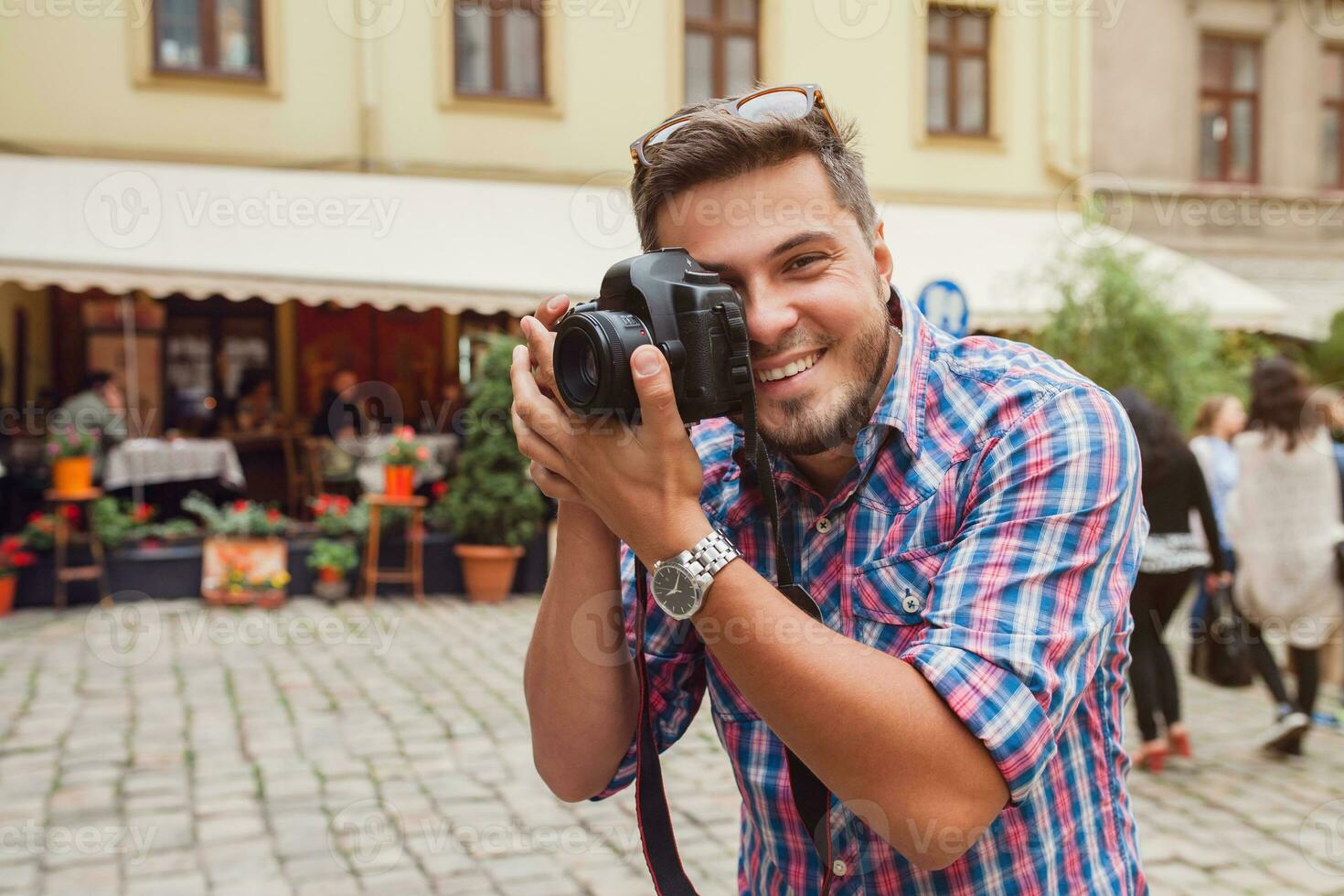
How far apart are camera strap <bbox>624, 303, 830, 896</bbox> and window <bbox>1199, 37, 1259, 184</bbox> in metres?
15.9

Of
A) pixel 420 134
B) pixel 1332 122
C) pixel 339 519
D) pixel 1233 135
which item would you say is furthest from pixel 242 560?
pixel 1332 122

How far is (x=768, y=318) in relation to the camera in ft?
4.34

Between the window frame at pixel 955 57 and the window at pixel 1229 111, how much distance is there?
10.1 feet

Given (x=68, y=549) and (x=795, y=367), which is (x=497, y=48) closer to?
(x=68, y=549)

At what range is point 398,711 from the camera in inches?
230

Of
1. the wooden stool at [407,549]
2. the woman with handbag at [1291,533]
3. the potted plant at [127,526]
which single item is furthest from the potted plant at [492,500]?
the woman with handbag at [1291,533]

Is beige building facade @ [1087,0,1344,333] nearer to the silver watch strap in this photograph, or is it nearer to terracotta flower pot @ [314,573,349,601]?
terracotta flower pot @ [314,573,349,601]

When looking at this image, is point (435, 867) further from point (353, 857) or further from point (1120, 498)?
point (1120, 498)

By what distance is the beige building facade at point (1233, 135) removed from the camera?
14797 millimetres

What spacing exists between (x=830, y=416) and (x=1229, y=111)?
1638cm

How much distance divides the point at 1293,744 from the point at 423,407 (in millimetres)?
9995

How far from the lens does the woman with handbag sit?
18.0 ft

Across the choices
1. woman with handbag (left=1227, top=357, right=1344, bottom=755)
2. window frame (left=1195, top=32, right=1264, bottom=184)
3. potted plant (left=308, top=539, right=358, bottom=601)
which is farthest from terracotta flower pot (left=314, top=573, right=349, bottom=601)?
window frame (left=1195, top=32, right=1264, bottom=184)

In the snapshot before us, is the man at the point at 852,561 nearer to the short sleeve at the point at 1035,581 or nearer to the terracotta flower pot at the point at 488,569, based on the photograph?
the short sleeve at the point at 1035,581
